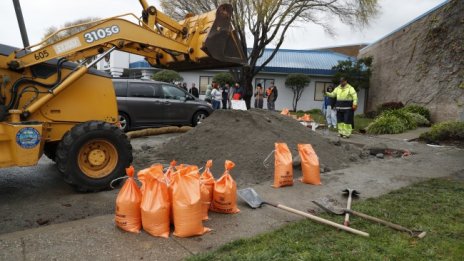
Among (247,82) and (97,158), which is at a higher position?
(247,82)

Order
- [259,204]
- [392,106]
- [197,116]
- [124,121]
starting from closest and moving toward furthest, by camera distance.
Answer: [259,204]
[124,121]
[197,116]
[392,106]

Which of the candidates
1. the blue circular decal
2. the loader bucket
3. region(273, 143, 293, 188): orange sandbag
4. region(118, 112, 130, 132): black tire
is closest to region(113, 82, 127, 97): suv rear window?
region(118, 112, 130, 132): black tire

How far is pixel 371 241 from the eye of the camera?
163 inches

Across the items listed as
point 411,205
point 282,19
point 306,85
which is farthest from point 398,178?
point 306,85

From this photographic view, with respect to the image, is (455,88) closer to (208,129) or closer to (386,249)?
(208,129)

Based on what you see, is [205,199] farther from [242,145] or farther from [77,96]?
[242,145]

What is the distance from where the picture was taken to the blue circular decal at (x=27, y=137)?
5285 millimetres

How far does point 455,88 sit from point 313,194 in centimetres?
1282

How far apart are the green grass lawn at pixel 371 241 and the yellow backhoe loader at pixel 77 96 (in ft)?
9.24

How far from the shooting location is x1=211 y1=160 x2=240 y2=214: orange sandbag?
491 centimetres

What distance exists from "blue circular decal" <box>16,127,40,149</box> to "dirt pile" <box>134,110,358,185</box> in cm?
295

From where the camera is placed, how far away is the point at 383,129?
1504cm

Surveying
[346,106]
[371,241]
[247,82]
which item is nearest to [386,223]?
[371,241]

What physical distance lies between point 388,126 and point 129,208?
12.7 meters
